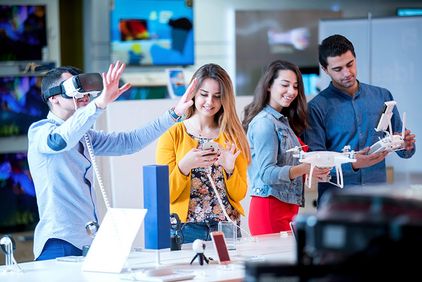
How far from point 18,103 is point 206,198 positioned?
5165 millimetres

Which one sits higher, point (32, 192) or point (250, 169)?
point (250, 169)

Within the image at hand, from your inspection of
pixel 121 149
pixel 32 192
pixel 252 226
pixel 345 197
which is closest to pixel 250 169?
pixel 252 226

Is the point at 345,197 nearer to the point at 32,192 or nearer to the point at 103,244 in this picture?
the point at 103,244

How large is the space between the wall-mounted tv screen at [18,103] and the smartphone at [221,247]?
5.69m

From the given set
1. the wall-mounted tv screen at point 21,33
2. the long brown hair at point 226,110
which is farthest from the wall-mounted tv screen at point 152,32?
the long brown hair at point 226,110

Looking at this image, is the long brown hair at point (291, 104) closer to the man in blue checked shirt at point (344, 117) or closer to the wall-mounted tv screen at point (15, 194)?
the man in blue checked shirt at point (344, 117)

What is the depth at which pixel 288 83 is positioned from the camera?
4.21 m

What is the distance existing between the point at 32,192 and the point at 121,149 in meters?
5.07

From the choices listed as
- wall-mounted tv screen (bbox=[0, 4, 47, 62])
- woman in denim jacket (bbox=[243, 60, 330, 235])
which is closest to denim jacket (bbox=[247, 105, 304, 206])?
woman in denim jacket (bbox=[243, 60, 330, 235])

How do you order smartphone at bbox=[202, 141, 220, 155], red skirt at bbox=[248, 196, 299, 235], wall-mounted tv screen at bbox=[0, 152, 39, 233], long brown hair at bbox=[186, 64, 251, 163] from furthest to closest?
wall-mounted tv screen at bbox=[0, 152, 39, 233], red skirt at bbox=[248, 196, 299, 235], long brown hair at bbox=[186, 64, 251, 163], smartphone at bbox=[202, 141, 220, 155]

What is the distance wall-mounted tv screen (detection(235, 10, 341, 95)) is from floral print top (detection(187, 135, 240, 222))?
5720mm

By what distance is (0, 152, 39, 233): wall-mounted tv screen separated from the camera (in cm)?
856

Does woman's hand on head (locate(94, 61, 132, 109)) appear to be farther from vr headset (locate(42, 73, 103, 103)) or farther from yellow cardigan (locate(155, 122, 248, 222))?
yellow cardigan (locate(155, 122, 248, 222))

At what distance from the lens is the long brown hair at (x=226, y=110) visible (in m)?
3.97
